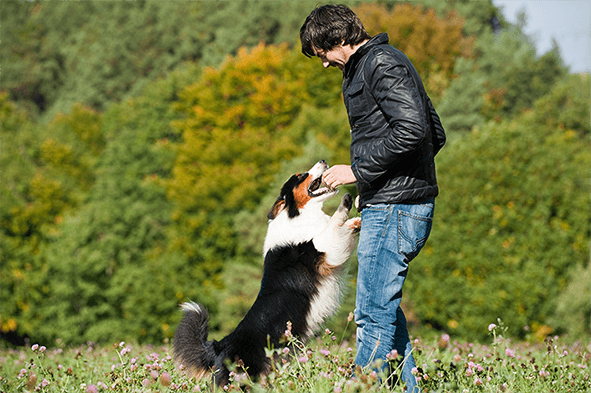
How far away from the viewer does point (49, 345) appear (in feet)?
81.7

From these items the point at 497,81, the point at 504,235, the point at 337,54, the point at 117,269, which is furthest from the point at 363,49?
the point at 497,81

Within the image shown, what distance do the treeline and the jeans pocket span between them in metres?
13.1

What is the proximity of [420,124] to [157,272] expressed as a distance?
83.4 ft

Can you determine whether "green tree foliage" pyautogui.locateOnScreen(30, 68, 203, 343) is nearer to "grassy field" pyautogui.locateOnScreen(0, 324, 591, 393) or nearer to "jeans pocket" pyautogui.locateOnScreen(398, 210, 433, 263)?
"grassy field" pyautogui.locateOnScreen(0, 324, 591, 393)

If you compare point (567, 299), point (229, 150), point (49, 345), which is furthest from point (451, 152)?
point (49, 345)

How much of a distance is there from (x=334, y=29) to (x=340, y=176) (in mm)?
861

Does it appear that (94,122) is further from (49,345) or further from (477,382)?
(477,382)

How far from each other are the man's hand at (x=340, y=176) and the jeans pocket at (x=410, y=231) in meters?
0.34

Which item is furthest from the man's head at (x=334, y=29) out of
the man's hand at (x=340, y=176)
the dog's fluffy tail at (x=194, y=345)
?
the dog's fluffy tail at (x=194, y=345)

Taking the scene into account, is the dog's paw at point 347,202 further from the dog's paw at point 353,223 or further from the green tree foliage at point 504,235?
the green tree foliage at point 504,235

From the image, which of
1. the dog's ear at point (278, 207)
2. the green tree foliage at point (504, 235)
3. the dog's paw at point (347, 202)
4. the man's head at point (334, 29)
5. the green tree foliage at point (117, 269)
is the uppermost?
the man's head at point (334, 29)

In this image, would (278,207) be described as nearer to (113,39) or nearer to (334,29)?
(334,29)

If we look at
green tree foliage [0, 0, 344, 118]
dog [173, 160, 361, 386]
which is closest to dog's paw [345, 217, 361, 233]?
dog [173, 160, 361, 386]

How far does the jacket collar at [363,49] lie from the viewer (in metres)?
2.84
